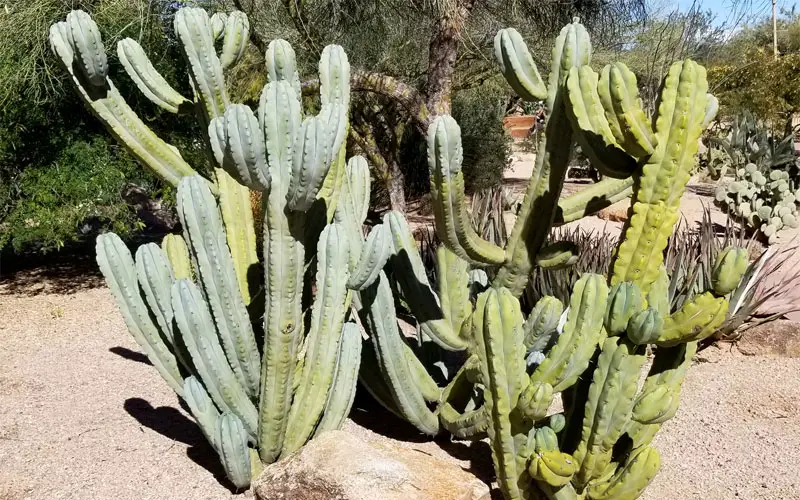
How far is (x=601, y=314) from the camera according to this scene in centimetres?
258

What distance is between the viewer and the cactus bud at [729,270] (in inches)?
94.0

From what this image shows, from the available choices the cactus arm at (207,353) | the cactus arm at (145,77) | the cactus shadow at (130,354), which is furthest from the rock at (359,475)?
the cactus shadow at (130,354)

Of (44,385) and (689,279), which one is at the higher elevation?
(689,279)

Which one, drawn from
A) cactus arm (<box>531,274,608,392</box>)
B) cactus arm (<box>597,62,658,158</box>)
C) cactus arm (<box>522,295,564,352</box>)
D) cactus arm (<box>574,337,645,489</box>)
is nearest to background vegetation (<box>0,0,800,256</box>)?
cactus arm (<box>522,295,564,352</box>)

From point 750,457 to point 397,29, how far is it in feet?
22.3

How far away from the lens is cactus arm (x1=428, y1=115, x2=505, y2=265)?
276cm

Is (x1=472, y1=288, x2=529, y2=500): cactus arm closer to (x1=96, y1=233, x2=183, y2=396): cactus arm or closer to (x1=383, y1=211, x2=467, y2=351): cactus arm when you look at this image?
(x1=383, y1=211, x2=467, y2=351): cactus arm

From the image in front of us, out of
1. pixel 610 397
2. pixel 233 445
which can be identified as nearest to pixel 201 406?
pixel 233 445

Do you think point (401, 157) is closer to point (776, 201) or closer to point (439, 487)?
point (776, 201)

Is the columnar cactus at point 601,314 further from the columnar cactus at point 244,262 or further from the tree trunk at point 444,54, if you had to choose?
the tree trunk at point 444,54

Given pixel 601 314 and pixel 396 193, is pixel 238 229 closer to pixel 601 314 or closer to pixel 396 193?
pixel 601 314

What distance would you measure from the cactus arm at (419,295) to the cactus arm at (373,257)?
41 cm

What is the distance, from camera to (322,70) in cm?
328

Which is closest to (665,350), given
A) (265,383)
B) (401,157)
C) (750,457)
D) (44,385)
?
(750,457)
